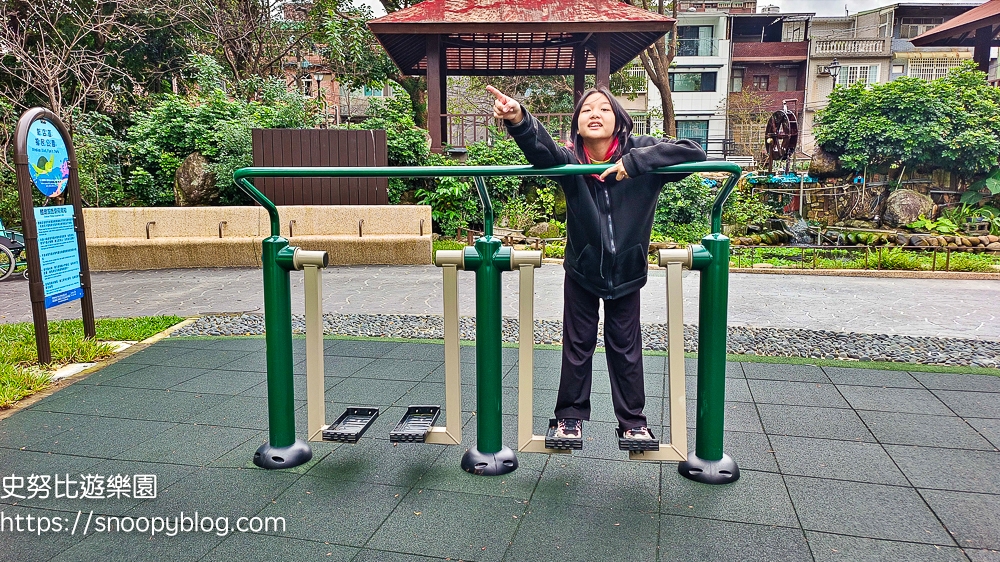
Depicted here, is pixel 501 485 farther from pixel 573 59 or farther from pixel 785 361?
pixel 573 59

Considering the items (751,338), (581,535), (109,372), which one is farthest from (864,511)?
A: (109,372)

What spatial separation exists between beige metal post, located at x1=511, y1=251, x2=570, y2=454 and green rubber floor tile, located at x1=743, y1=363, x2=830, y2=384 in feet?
6.72

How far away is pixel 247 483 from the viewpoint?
2.49 metres

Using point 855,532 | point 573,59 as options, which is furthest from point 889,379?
point 573,59

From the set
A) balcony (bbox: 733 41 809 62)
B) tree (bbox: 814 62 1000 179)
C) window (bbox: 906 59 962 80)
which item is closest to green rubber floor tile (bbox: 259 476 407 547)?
tree (bbox: 814 62 1000 179)

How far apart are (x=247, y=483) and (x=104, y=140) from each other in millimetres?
10587

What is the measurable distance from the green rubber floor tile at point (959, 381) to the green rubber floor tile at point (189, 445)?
3.75 metres

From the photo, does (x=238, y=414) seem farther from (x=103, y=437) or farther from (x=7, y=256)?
(x=7, y=256)

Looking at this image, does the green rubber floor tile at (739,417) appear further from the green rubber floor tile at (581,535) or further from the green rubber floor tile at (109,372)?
the green rubber floor tile at (109,372)

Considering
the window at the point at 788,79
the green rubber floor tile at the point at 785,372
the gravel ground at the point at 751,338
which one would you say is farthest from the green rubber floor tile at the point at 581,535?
the window at the point at 788,79

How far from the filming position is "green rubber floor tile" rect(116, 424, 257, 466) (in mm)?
2736

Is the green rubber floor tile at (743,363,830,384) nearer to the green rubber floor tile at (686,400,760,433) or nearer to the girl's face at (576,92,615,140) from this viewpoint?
the green rubber floor tile at (686,400,760,433)

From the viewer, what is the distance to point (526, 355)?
2.46m

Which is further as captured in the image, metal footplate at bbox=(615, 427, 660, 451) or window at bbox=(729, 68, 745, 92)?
window at bbox=(729, 68, 745, 92)
